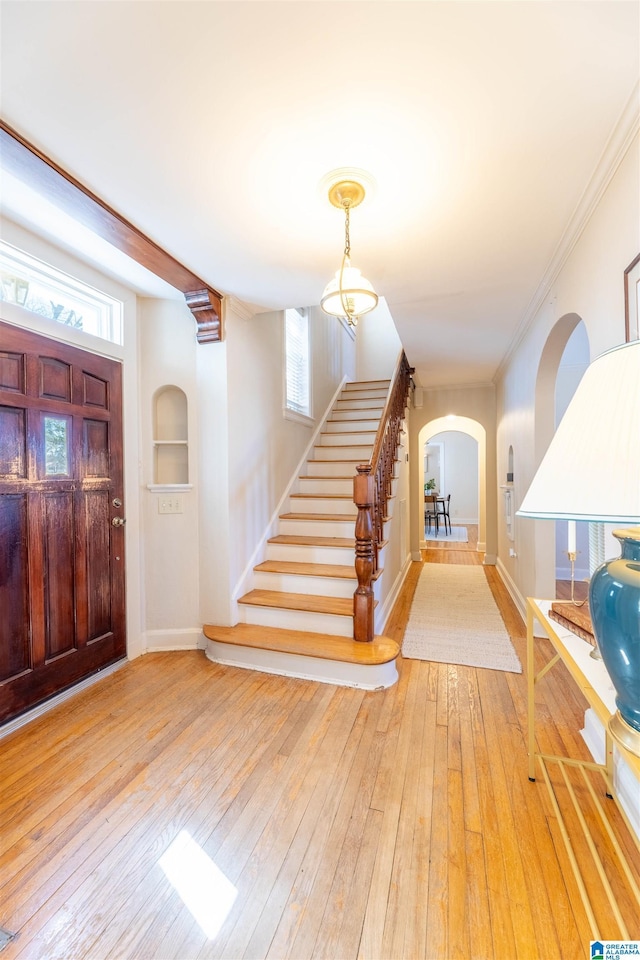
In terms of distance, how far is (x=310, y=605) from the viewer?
2850 mm

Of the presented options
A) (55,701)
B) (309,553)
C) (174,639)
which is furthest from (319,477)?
(55,701)

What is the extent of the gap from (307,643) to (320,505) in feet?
5.13

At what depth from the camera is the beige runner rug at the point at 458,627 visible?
2832 millimetres

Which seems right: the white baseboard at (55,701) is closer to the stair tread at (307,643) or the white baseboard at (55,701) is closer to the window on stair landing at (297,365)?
the stair tread at (307,643)

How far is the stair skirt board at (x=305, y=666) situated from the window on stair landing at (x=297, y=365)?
7.35ft

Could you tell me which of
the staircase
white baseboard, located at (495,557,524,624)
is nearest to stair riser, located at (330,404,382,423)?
the staircase

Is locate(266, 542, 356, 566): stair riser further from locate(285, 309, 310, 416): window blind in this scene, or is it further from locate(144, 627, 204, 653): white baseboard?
locate(285, 309, 310, 416): window blind

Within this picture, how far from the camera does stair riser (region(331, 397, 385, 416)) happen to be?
559cm

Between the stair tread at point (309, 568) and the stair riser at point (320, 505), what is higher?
the stair riser at point (320, 505)

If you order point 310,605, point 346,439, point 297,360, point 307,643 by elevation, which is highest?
point 297,360

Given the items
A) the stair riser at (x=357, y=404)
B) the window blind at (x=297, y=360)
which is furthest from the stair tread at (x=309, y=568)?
the stair riser at (x=357, y=404)

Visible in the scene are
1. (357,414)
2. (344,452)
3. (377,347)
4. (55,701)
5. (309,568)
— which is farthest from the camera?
(377,347)

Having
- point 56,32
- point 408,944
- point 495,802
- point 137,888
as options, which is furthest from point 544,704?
point 56,32

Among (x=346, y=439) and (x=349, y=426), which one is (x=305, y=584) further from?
(x=349, y=426)
